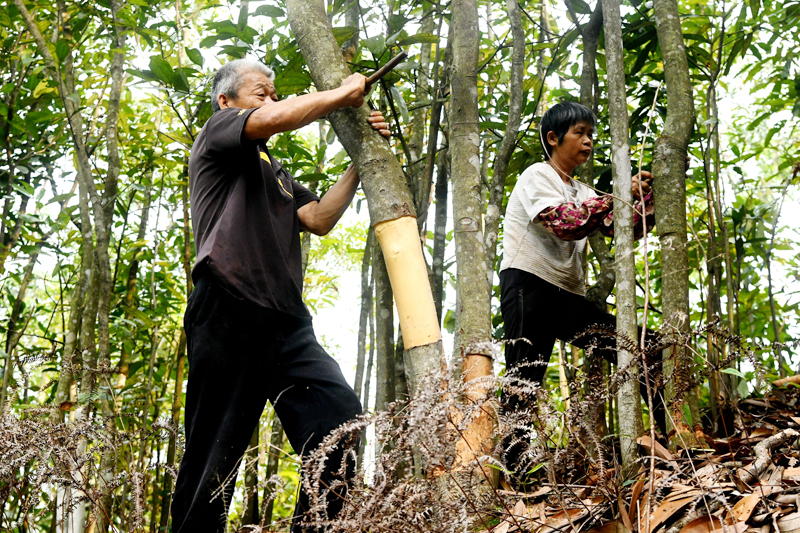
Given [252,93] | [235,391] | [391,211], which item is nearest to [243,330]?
[235,391]

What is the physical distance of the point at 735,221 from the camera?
3.37m

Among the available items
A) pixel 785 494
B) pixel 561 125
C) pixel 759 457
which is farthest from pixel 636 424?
pixel 561 125

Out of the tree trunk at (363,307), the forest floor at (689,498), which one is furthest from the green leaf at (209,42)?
the forest floor at (689,498)

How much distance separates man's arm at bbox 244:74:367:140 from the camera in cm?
198

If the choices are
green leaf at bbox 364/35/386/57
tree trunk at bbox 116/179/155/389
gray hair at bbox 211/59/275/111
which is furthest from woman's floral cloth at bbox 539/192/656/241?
tree trunk at bbox 116/179/155/389

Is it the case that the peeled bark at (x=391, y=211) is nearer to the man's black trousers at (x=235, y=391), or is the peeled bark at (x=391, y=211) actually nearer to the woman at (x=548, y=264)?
the man's black trousers at (x=235, y=391)

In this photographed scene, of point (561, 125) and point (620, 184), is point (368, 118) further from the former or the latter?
point (561, 125)

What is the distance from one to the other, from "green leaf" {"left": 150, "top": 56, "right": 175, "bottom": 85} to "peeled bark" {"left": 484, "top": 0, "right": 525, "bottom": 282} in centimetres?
143

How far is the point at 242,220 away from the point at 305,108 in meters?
0.41

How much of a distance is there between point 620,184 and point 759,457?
0.90 metres

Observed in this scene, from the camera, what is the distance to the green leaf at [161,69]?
2912 millimetres

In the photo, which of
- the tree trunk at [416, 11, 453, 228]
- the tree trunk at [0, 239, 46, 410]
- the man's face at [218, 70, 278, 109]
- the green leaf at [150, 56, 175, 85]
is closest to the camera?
the man's face at [218, 70, 278, 109]

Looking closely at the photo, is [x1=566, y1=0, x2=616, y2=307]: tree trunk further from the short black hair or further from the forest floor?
the forest floor

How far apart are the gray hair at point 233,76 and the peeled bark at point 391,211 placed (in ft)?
1.16
